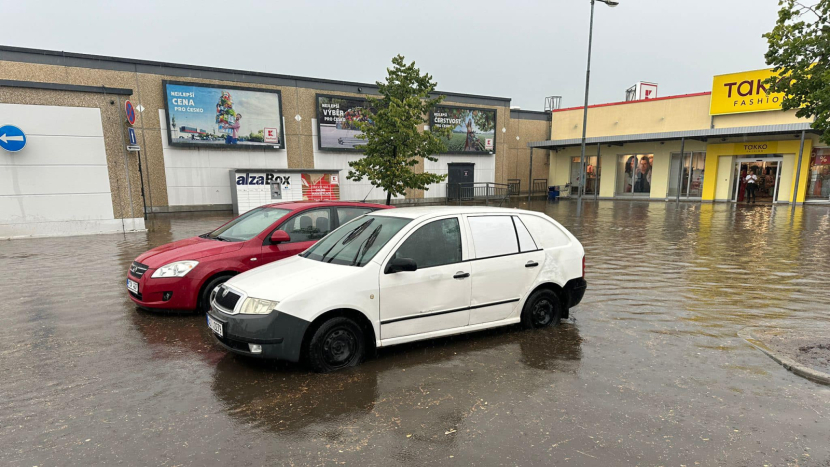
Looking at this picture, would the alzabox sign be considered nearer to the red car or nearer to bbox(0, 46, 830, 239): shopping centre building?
bbox(0, 46, 830, 239): shopping centre building

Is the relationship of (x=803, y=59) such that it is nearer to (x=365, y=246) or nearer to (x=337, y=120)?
(x=365, y=246)

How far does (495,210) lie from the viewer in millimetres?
5277

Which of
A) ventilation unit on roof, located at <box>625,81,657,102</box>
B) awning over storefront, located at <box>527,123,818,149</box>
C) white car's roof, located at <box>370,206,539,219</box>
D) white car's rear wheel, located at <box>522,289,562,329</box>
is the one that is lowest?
white car's rear wheel, located at <box>522,289,562,329</box>

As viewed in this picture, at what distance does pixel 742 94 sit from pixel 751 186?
499cm

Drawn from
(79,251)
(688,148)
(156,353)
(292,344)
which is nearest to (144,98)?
(79,251)

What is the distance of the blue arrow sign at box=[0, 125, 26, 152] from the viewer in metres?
11.7

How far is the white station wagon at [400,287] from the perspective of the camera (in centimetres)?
403

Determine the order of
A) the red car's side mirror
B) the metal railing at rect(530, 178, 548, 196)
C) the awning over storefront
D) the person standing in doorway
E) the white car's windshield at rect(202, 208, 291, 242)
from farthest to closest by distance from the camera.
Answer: the metal railing at rect(530, 178, 548, 196)
the person standing in doorway
the awning over storefront
the white car's windshield at rect(202, 208, 291, 242)
the red car's side mirror

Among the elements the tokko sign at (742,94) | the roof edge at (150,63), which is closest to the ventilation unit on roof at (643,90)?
the tokko sign at (742,94)

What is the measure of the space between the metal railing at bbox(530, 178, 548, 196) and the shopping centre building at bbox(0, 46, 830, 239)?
36.0 inches

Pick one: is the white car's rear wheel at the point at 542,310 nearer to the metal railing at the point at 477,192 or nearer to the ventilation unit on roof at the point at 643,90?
the metal railing at the point at 477,192

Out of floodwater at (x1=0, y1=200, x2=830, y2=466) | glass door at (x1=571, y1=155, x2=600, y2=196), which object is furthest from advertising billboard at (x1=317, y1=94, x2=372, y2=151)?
floodwater at (x1=0, y1=200, x2=830, y2=466)

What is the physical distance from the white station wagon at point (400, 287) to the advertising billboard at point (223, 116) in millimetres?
19241

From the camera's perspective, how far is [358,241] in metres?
4.84
